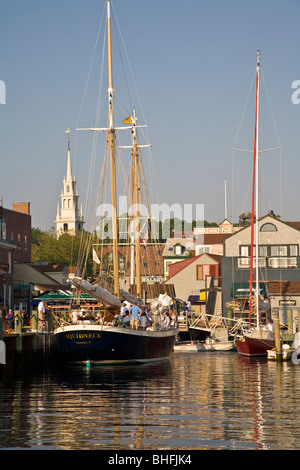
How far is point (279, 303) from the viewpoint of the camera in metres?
70.6

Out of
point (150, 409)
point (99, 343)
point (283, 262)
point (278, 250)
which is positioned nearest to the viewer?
point (150, 409)

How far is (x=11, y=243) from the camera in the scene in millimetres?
72938

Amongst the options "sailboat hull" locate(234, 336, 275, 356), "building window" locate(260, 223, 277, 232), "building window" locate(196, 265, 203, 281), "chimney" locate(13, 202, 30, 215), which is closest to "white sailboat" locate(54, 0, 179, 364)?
"sailboat hull" locate(234, 336, 275, 356)

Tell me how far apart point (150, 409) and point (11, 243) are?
163ft

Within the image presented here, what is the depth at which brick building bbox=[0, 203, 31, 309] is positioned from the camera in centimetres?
7038

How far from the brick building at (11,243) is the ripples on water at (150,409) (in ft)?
99.7

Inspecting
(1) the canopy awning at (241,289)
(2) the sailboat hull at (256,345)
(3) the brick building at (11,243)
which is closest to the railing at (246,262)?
(1) the canopy awning at (241,289)

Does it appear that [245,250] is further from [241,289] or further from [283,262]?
[241,289]

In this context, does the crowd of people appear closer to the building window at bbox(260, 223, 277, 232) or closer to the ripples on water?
the ripples on water

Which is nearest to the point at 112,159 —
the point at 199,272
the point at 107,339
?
the point at 107,339

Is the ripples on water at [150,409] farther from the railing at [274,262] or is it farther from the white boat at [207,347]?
the railing at [274,262]

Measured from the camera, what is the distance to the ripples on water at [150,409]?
19.6 metres

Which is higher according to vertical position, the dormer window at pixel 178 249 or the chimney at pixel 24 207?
the chimney at pixel 24 207
